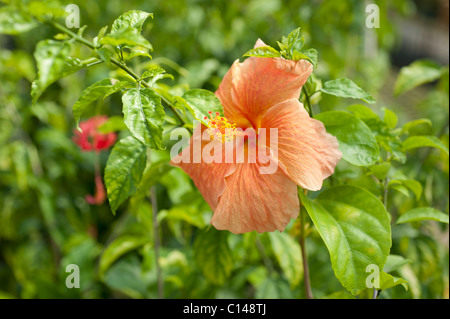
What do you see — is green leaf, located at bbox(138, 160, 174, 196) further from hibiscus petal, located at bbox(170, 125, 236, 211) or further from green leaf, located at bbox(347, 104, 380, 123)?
green leaf, located at bbox(347, 104, 380, 123)

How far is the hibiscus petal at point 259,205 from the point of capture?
0.62 meters

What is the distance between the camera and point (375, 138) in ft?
2.35

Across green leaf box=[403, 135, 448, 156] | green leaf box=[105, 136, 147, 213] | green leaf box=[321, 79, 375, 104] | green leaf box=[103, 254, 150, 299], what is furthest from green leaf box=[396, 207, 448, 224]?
green leaf box=[103, 254, 150, 299]

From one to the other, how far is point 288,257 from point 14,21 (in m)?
0.72

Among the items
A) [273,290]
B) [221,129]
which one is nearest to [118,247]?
[273,290]

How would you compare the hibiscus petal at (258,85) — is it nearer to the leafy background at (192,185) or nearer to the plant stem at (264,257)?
the leafy background at (192,185)

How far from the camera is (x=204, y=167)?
0.67 metres

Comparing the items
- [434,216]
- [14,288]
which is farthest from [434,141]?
[14,288]

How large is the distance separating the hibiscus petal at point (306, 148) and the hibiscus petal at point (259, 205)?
22 millimetres

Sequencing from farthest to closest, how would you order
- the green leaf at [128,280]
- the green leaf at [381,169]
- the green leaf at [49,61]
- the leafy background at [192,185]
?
the green leaf at [128,280]
the leafy background at [192,185]
the green leaf at [381,169]
the green leaf at [49,61]

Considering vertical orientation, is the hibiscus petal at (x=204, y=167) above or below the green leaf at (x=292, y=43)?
below

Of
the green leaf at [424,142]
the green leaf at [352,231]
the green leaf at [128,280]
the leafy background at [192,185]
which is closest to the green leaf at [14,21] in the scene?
the leafy background at [192,185]
